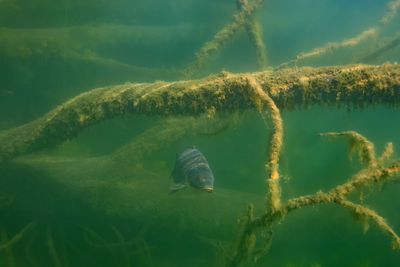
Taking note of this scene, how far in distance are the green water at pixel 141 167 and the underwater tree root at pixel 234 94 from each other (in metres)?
0.36

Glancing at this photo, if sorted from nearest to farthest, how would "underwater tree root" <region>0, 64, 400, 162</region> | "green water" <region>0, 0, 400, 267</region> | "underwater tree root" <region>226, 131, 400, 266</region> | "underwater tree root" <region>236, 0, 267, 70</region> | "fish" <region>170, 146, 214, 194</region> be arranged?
"underwater tree root" <region>226, 131, 400, 266</region> < "underwater tree root" <region>0, 64, 400, 162</region> < "fish" <region>170, 146, 214, 194</region> < "green water" <region>0, 0, 400, 267</region> < "underwater tree root" <region>236, 0, 267, 70</region>

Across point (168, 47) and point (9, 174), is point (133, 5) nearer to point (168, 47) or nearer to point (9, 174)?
point (168, 47)

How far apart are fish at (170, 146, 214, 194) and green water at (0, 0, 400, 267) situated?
503mm

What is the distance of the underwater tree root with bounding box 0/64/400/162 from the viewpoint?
8.29ft

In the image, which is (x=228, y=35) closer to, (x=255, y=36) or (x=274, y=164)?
(x=255, y=36)

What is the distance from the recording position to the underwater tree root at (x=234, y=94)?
2.53m

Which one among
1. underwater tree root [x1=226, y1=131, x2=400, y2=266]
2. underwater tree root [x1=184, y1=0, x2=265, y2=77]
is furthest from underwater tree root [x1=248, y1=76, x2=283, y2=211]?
underwater tree root [x1=184, y1=0, x2=265, y2=77]

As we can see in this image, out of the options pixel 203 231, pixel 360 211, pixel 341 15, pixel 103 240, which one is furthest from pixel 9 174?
pixel 341 15

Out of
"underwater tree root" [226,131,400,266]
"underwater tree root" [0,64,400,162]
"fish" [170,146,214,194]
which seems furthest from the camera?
"fish" [170,146,214,194]

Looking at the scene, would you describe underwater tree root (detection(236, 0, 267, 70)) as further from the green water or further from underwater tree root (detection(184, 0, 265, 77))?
the green water

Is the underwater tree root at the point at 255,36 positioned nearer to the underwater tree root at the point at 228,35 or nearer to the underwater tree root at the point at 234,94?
the underwater tree root at the point at 228,35

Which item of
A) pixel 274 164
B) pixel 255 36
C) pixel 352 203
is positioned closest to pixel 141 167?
pixel 274 164

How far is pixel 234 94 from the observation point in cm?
295

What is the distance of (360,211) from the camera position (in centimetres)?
168
